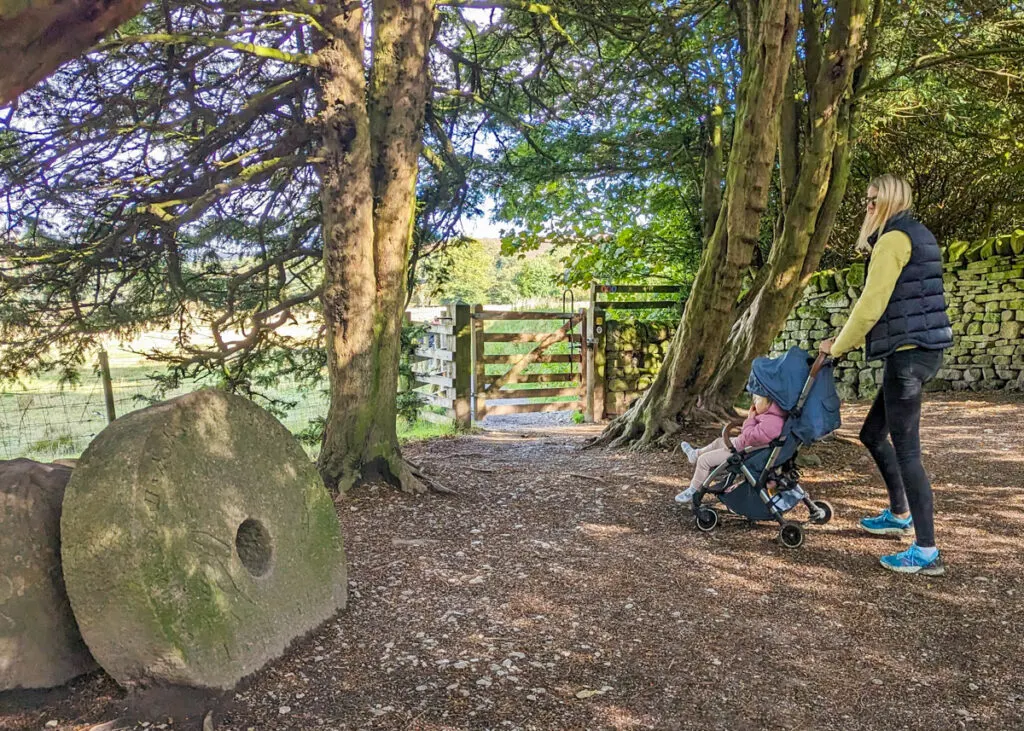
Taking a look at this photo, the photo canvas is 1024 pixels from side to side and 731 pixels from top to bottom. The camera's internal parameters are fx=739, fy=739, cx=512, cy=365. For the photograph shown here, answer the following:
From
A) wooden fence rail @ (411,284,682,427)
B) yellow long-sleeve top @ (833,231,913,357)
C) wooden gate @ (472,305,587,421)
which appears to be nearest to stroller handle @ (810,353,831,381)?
yellow long-sleeve top @ (833,231,913,357)

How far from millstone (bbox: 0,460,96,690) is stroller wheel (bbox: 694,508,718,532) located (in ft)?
10.8

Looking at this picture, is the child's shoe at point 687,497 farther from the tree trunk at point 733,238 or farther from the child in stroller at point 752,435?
the tree trunk at point 733,238

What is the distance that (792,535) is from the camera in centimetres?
424

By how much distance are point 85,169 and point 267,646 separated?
4319 millimetres

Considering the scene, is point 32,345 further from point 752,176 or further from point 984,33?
point 984,33

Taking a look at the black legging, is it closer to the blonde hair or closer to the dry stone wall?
the blonde hair

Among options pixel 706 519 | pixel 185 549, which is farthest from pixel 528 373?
pixel 185 549

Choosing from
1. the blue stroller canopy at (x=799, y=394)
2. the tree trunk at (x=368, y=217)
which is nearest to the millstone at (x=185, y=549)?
the tree trunk at (x=368, y=217)

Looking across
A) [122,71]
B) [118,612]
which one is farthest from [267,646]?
[122,71]

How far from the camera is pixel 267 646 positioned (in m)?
2.87

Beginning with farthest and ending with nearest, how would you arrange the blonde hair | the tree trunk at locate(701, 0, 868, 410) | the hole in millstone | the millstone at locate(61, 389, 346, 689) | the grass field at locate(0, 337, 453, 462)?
the grass field at locate(0, 337, 453, 462) → the tree trunk at locate(701, 0, 868, 410) → the blonde hair → the hole in millstone → the millstone at locate(61, 389, 346, 689)

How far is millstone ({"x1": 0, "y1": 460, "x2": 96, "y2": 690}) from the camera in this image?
2.67m

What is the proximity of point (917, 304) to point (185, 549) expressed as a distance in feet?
11.3

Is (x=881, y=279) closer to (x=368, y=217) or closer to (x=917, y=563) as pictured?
(x=917, y=563)
